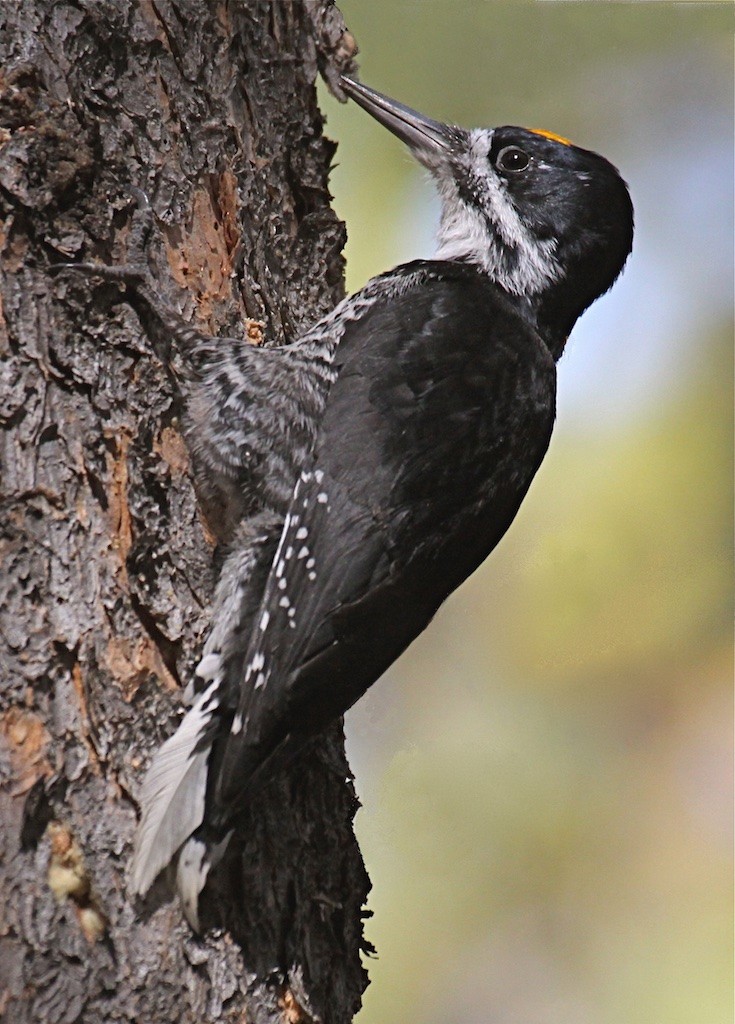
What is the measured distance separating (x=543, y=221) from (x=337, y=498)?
115 cm

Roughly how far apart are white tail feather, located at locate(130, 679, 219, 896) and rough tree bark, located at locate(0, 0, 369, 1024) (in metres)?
0.03

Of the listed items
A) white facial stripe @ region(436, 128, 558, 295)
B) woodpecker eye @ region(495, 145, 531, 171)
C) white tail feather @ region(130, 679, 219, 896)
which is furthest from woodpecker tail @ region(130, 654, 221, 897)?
woodpecker eye @ region(495, 145, 531, 171)

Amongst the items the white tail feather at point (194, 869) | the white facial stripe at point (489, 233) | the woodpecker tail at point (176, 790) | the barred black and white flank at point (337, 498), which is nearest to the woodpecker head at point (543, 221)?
the white facial stripe at point (489, 233)

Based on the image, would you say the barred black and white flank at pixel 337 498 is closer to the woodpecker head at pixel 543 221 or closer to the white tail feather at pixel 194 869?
the white tail feather at pixel 194 869

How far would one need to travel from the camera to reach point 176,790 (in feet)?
5.83

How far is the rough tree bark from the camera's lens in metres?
1.64

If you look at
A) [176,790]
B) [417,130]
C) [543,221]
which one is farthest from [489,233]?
[176,790]

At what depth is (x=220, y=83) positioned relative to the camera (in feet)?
7.46

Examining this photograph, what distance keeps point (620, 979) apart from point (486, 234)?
311 centimetres

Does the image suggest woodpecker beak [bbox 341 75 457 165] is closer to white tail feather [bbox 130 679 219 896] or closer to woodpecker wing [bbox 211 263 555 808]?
woodpecker wing [bbox 211 263 555 808]

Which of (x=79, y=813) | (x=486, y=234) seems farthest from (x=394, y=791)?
(x=79, y=813)

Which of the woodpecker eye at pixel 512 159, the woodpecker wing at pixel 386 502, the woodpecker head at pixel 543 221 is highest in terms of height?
the woodpecker eye at pixel 512 159

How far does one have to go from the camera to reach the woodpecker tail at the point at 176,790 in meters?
1.68

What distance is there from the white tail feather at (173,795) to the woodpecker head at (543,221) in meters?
1.43
